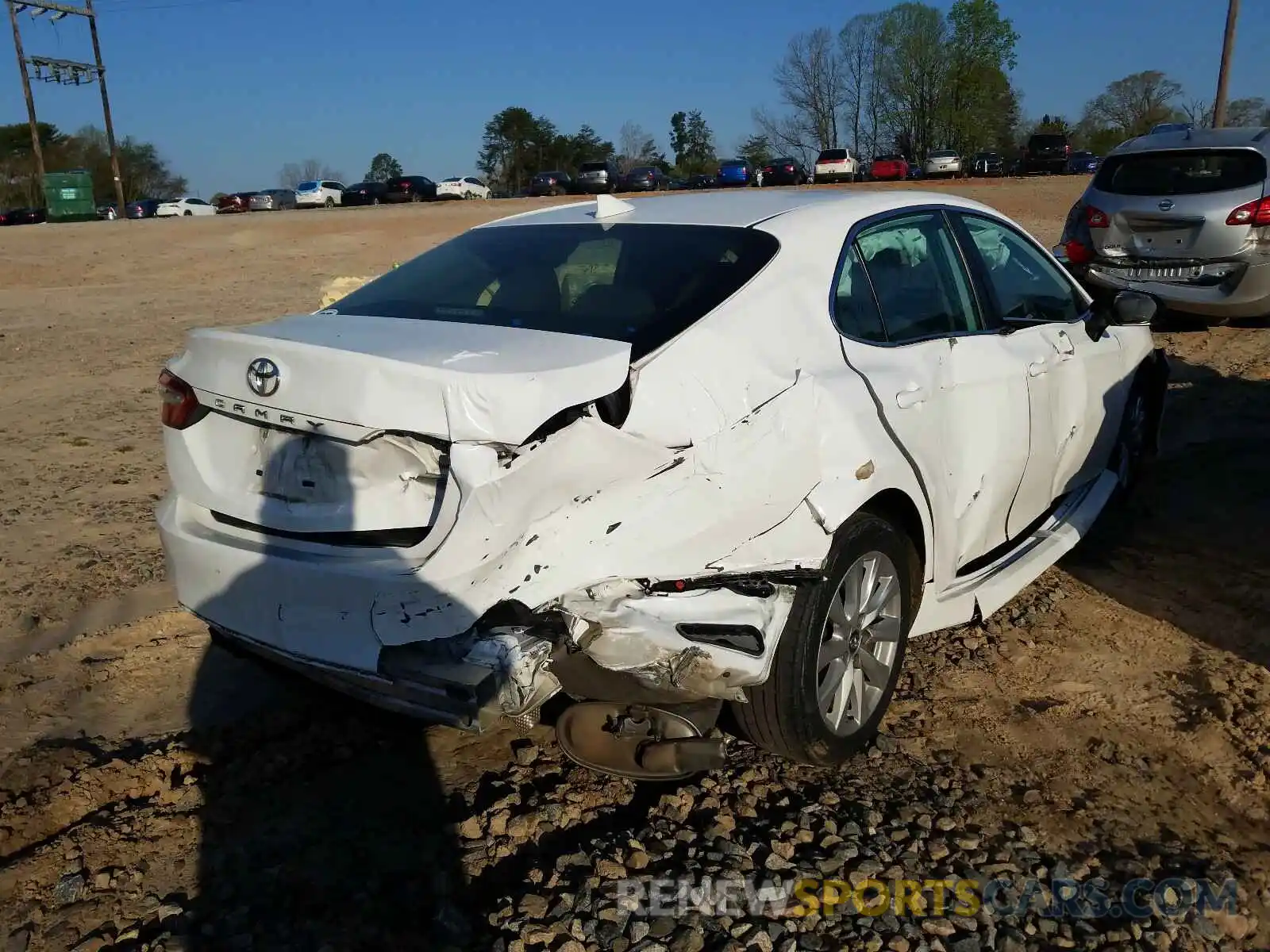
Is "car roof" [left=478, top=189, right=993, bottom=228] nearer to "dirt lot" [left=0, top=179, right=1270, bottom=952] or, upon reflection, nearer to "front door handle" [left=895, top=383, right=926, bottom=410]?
"front door handle" [left=895, top=383, right=926, bottom=410]

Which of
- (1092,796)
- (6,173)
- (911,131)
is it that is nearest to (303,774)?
(1092,796)

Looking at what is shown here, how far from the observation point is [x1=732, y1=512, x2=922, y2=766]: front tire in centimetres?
Answer: 284

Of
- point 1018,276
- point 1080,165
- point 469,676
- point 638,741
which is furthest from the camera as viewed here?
point 1080,165

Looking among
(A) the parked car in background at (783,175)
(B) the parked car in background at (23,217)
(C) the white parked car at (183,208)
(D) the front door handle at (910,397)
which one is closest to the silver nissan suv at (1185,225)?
(D) the front door handle at (910,397)

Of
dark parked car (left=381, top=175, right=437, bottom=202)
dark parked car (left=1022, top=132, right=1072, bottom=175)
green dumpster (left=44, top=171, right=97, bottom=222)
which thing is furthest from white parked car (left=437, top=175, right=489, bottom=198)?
dark parked car (left=1022, top=132, right=1072, bottom=175)

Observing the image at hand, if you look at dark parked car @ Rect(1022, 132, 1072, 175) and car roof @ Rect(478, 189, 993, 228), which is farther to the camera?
dark parked car @ Rect(1022, 132, 1072, 175)

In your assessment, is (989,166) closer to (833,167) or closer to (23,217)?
(833,167)

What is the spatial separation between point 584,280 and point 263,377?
3.55ft

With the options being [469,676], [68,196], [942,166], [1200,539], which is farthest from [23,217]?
[469,676]

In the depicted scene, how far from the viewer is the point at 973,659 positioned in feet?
13.0

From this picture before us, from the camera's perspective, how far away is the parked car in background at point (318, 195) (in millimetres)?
50500

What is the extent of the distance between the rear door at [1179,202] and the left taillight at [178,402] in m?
8.54

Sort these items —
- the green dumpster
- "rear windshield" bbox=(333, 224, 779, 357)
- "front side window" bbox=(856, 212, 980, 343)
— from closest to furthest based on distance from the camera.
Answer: "rear windshield" bbox=(333, 224, 779, 357) → "front side window" bbox=(856, 212, 980, 343) → the green dumpster

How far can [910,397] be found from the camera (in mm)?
3232
